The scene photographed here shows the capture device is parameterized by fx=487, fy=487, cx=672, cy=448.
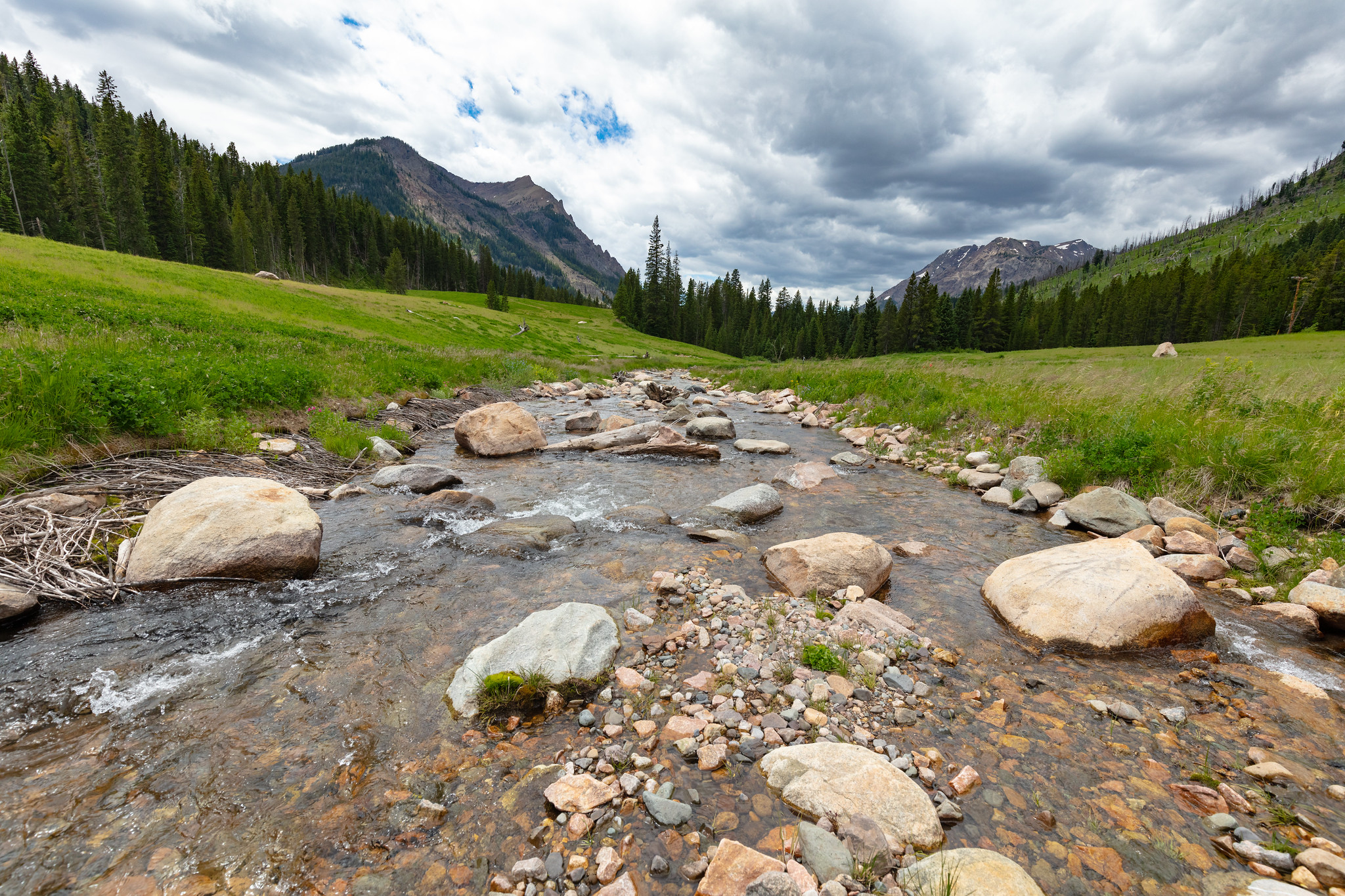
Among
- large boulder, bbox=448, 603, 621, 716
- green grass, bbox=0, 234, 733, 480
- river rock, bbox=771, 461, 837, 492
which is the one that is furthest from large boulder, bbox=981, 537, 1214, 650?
green grass, bbox=0, 234, 733, 480

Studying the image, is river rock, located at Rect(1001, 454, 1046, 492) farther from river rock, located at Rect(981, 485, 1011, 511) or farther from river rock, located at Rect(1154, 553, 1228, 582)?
river rock, located at Rect(1154, 553, 1228, 582)

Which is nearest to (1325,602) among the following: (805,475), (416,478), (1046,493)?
(1046,493)

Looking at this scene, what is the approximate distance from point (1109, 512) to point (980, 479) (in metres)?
2.93

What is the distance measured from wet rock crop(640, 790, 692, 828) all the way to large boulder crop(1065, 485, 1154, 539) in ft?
29.9

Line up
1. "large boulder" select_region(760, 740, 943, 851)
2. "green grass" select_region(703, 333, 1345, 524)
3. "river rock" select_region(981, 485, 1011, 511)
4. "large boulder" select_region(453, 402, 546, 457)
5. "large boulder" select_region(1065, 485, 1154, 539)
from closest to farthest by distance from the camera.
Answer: "large boulder" select_region(760, 740, 943, 851) → "green grass" select_region(703, 333, 1345, 524) → "large boulder" select_region(1065, 485, 1154, 539) → "river rock" select_region(981, 485, 1011, 511) → "large boulder" select_region(453, 402, 546, 457)

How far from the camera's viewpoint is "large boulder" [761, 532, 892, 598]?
6566 mm

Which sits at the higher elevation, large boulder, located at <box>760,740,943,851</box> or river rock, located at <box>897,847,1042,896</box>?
river rock, located at <box>897,847,1042,896</box>

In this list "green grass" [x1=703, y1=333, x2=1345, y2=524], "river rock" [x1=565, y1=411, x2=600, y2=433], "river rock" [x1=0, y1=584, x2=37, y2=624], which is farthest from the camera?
"river rock" [x1=565, y1=411, x2=600, y2=433]

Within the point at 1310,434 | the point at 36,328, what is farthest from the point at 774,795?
the point at 36,328

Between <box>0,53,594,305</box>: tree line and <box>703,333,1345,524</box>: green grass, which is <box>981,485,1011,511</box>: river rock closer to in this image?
<box>703,333,1345,524</box>: green grass

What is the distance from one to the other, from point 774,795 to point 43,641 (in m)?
7.05

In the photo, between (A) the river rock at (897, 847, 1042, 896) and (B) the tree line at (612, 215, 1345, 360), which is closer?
(A) the river rock at (897, 847, 1042, 896)

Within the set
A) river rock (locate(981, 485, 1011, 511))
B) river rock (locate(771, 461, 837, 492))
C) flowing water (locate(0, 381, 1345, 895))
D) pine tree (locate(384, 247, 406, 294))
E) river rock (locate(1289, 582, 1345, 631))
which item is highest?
pine tree (locate(384, 247, 406, 294))

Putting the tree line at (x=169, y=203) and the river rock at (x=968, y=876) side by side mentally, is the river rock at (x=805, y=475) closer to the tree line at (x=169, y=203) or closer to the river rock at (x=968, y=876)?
the river rock at (x=968, y=876)
